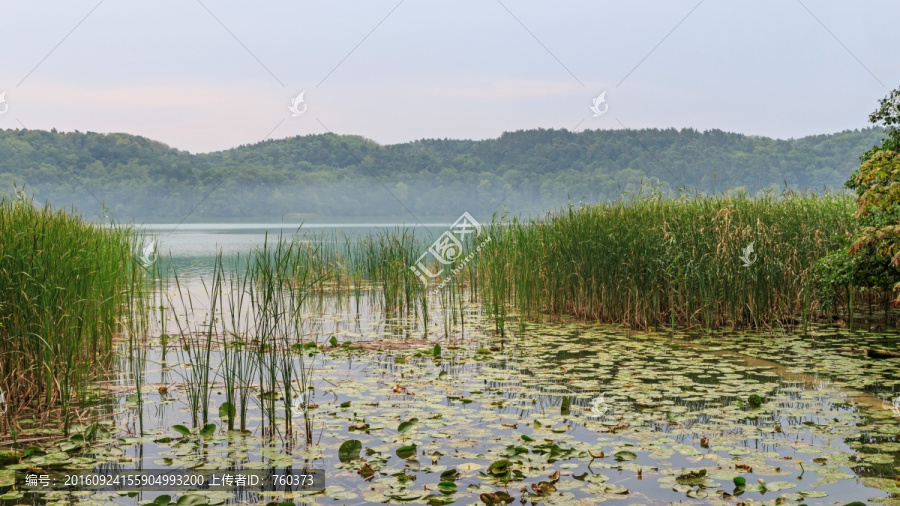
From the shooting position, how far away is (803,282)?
8727mm

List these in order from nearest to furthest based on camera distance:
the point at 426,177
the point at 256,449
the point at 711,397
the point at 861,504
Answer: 1. the point at 861,504
2. the point at 256,449
3. the point at 711,397
4. the point at 426,177

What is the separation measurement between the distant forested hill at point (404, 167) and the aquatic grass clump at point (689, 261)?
2823cm

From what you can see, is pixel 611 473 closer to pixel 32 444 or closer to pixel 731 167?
pixel 32 444

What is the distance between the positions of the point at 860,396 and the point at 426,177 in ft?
135

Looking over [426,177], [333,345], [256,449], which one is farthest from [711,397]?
[426,177]
